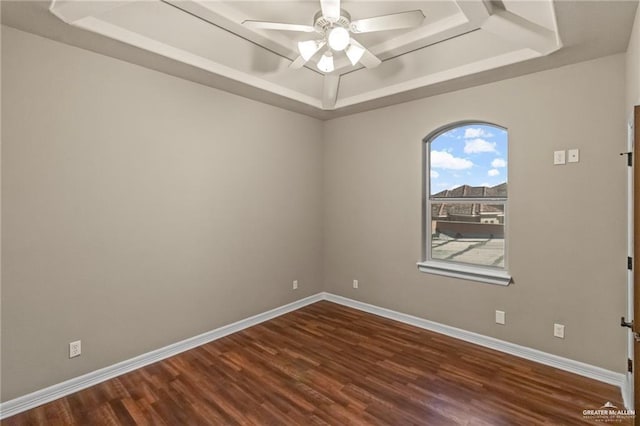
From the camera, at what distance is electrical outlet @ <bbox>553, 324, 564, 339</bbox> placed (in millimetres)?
2812

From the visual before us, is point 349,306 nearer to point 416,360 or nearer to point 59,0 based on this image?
point 416,360

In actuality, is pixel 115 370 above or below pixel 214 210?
below

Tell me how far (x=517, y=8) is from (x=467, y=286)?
2.49m

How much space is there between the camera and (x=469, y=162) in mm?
3504

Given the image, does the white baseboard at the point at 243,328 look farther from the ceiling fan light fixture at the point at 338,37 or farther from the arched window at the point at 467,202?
the ceiling fan light fixture at the point at 338,37

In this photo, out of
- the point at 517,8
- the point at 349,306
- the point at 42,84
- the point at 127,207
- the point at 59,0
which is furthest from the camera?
the point at 349,306

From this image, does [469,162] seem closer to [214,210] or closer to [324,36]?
[324,36]

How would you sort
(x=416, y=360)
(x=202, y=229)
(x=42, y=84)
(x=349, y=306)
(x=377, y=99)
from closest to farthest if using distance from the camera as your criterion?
(x=42, y=84), (x=416, y=360), (x=202, y=229), (x=377, y=99), (x=349, y=306)

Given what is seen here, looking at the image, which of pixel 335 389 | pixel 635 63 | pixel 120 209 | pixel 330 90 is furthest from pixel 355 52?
pixel 335 389

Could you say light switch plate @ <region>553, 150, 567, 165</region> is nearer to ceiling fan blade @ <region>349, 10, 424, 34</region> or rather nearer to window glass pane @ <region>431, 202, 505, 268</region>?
window glass pane @ <region>431, 202, 505, 268</region>

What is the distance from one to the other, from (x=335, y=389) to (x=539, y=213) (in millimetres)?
2395

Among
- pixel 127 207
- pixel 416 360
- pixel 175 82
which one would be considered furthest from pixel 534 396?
pixel 175 82

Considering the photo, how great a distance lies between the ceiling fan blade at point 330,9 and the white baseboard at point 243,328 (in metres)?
3.11

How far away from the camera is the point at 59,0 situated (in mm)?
1928
